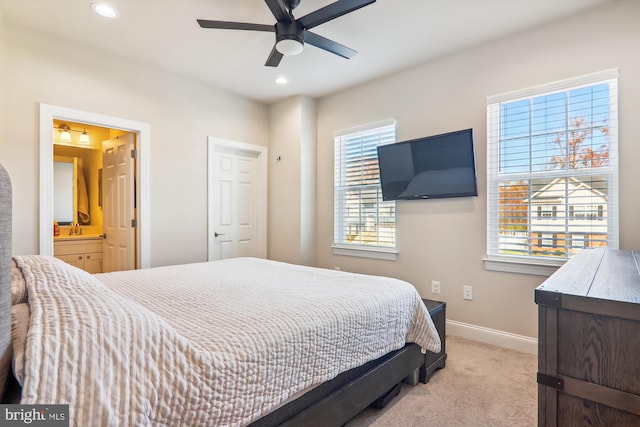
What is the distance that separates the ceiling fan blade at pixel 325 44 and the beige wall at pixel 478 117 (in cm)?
112

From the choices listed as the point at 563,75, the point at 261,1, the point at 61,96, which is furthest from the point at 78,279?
the point at 563,75

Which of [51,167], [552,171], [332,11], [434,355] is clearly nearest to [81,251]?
[51,167]

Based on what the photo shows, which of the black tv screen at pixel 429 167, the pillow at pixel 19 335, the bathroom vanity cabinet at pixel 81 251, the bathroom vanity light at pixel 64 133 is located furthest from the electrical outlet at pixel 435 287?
the bathroom vanity light at pixel 64 133

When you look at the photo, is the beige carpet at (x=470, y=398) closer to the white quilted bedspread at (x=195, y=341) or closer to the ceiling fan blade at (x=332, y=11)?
the white quilted bedspread at (x=195, y=341)

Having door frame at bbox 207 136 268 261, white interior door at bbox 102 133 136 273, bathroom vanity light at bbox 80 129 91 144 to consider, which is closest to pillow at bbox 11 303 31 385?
white interior door at bbox 102 133 136 273

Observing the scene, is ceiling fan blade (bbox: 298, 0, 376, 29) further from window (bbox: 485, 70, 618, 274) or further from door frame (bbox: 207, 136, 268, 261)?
door frame (bbox: 207, 136, 268, 261)

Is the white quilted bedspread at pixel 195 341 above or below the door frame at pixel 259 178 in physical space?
below

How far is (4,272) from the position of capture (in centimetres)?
75

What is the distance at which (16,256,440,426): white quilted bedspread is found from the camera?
80 cm

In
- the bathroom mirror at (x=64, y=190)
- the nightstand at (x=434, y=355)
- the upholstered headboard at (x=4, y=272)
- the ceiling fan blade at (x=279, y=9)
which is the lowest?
the nightstand at (x=434, y=355)

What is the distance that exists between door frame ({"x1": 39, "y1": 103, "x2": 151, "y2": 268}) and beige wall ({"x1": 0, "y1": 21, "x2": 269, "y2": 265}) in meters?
0.05

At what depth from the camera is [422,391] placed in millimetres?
2062

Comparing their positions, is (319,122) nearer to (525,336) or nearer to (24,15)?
(24,15)

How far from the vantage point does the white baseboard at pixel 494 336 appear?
8.75 feet
